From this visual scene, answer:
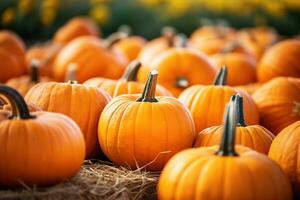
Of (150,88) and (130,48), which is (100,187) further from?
(130,48)

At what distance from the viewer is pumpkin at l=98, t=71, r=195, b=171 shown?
9.04ft

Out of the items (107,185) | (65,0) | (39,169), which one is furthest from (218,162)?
(65,0)

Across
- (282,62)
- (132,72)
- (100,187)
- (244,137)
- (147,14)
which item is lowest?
(100,187)

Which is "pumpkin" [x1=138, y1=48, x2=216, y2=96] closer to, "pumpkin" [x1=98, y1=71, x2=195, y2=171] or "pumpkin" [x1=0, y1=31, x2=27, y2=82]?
"pumpkin" [x1=98, y1=71, x2=195, y2=171]

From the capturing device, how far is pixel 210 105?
10.7 ft

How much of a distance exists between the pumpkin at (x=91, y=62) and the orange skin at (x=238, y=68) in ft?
2.78

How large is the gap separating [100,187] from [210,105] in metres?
1.05

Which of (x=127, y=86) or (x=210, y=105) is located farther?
(x=127, y=86)

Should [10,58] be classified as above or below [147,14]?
below

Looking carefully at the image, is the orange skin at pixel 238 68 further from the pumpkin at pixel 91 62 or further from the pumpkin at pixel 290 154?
the pumpkin at pixel 290 154

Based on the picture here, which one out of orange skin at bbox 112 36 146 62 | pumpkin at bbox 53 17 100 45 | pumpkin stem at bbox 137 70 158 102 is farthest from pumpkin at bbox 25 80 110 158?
pumpkin at bbox 53 17 100 45

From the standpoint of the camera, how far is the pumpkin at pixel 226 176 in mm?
2164

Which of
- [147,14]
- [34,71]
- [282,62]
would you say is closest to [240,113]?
[282,62]

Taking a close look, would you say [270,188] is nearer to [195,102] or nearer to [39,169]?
Answer: [39,169]
